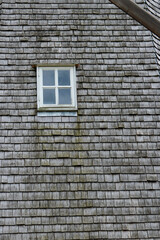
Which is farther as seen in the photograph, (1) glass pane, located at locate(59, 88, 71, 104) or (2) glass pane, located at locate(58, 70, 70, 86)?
(2) glass pane, located at locate(58, 70, 70, 86)

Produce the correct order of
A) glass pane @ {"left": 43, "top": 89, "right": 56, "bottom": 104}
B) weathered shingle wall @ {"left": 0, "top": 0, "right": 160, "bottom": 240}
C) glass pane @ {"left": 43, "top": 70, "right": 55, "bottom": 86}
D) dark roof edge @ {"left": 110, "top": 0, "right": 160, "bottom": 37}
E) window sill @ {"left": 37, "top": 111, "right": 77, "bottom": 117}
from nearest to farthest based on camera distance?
dark roof edge @ {"left": 110, "top": 0, "right": 160, "bottom": 37}, weathered shingle wall @ {"left": 0, "top": 0, "right": 160, "bottom": 240}, window sill @ {"left": 37, "top": 111, "right": 77, "bottom": 117}, glass pane @ {"left": 43, "top": 89, "right": 56, "bottom": 104}, glass pane @ {"left": 43, "top": 70, "right": 55, "bottom": 86}

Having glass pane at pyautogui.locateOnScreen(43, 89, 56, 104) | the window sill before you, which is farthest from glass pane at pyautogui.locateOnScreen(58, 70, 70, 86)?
the window sill

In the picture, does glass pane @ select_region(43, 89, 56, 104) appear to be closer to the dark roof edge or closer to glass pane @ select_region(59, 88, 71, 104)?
glass pane @ select_region(59, 88, 71, 104)

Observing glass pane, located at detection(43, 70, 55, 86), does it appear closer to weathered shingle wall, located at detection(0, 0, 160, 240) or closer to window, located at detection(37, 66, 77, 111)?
window, located at detection(37, 66, 77, 111)

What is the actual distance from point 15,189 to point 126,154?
208cm

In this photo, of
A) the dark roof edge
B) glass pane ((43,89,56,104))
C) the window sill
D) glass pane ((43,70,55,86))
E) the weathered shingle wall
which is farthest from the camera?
glass pane ((43,70,55,86))

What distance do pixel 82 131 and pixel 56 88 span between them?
101 cm

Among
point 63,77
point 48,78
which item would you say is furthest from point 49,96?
point 63,77

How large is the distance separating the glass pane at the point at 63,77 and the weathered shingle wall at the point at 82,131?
219 millimetres

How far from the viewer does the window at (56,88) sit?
29.8 feet

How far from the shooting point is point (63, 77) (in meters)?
9.36

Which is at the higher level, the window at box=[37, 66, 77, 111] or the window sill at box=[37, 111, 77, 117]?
the window at box=[37, 66, 77, 111]

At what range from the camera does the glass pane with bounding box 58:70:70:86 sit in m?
9.31

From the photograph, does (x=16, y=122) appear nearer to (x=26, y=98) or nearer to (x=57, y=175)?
(x=26, y=98)
